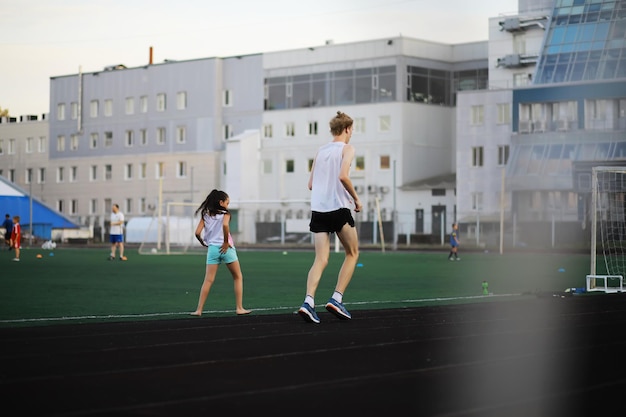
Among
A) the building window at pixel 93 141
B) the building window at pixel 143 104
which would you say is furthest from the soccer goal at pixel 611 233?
the building window at pixel 93 141

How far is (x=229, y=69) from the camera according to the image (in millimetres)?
87812

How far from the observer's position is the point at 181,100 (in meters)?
89.9

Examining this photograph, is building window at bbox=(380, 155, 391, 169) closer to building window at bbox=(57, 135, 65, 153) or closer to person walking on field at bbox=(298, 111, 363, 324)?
building window at bbox=(57, 135, 65, 153)

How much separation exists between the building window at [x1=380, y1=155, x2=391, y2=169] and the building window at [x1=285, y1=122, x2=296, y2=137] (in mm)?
7678

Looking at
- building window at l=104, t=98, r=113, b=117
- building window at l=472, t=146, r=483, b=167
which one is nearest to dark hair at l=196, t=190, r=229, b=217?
building window at l=472, t=146, r=483, b=167

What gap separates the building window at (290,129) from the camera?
84625 mm

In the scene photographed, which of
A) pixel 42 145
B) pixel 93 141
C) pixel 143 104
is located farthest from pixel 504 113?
pixel 42 145

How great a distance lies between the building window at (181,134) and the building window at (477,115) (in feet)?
84.1

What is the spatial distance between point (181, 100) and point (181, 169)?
5304 millimetres

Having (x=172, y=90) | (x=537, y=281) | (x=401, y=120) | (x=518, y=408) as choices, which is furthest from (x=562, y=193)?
(x=518, y=408)

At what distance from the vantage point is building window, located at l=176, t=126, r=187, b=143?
9062cm

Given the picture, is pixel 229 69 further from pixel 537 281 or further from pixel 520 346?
pixel 520 346

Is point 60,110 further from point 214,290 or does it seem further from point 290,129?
point 214,290

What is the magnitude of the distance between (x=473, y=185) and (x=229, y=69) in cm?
2282
